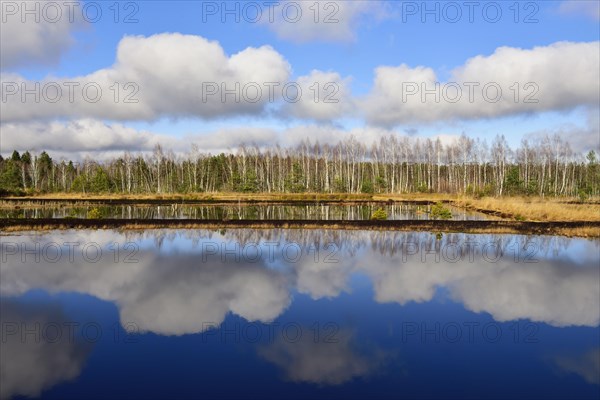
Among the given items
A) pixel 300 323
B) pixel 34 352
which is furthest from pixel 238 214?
pixel 34 352

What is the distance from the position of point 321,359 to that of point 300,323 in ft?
7.28

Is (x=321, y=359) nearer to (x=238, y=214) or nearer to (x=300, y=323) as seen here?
(x=300, y=323)

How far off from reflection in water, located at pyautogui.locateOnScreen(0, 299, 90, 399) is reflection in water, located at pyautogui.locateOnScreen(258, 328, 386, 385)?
3995 millimetres

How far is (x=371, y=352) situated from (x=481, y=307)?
4795mm

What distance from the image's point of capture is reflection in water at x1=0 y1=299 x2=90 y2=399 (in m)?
Answer: 8.17

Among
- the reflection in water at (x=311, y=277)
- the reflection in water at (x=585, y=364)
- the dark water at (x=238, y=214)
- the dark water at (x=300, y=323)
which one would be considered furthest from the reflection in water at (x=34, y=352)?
the dark water at (x=238, y=214)

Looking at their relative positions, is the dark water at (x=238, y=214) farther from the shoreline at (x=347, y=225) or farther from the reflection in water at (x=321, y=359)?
the reflection in water at (x=321, y=359)

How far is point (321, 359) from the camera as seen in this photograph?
361 inches

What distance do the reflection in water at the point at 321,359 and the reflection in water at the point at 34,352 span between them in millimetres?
3995

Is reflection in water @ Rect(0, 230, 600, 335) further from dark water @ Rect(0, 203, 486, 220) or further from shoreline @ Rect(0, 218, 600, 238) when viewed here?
dark water @ Rect(0, 203, 486, 220)

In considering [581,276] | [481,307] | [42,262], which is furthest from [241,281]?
[581,276]

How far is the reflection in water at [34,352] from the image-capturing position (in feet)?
26.8

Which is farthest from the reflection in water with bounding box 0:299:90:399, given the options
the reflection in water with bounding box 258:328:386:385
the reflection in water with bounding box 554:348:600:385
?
the reflection in water with bounding box 554:348:600:385

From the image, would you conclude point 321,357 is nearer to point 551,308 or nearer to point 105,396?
point 105,396
